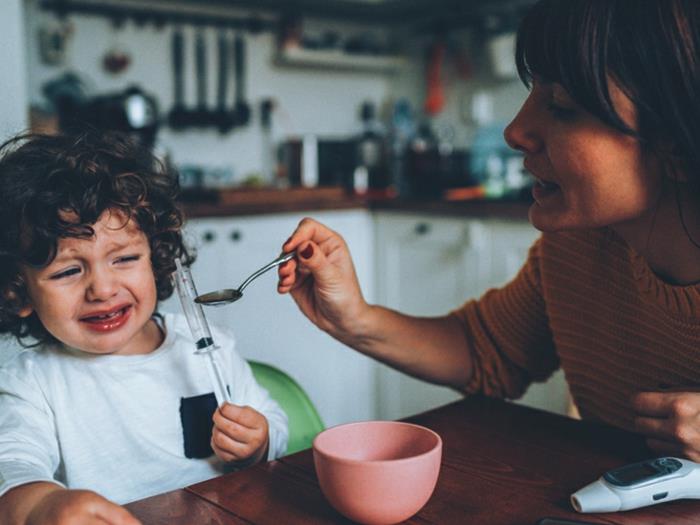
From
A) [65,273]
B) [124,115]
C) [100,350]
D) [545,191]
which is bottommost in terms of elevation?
[100,350]

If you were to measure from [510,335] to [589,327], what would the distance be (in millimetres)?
147

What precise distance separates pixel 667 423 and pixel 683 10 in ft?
1.42

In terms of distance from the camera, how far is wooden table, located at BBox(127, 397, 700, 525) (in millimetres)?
704

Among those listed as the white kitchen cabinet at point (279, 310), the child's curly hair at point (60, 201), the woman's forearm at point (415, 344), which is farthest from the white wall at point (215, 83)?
the woman's forearm at point (415, 344)

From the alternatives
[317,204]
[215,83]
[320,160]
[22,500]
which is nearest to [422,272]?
[317,204]

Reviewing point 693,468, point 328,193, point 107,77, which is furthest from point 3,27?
point 693,468

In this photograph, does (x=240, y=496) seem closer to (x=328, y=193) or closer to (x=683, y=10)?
(x=683, y=10)

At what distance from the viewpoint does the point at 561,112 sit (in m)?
0.90

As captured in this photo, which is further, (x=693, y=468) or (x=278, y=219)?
(x=278, y=219)

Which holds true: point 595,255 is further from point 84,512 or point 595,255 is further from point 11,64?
point 11,64

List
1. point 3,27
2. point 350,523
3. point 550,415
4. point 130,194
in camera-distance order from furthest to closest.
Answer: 1. point 3,27
2. point 130,194
3. point 550,415
4. point 350,523

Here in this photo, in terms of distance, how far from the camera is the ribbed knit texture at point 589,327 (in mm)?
994

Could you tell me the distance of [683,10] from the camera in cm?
81

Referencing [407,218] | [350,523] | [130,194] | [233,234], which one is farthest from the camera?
[407,218]
